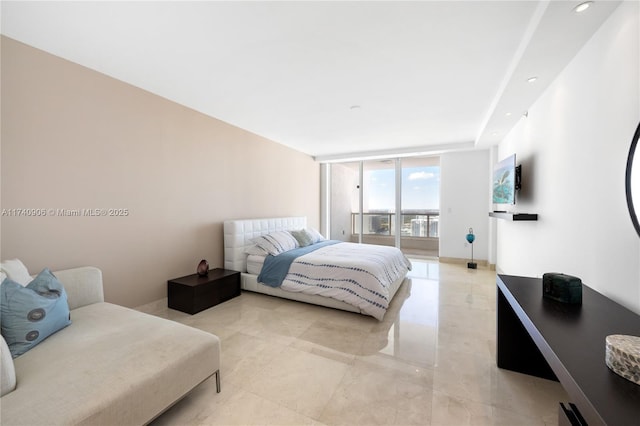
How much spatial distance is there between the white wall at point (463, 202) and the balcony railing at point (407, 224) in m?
0.92

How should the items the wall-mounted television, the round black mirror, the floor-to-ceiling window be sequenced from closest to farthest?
the round black mirror, the wall-mounted television, the floor-to-ceiling window

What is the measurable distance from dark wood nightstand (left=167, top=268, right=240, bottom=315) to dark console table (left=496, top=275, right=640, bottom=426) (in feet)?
10.1

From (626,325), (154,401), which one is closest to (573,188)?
(626,325)

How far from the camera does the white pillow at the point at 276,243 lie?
394cm

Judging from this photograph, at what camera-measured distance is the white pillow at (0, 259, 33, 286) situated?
69.6 inches

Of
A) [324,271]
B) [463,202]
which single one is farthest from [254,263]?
[463,202]

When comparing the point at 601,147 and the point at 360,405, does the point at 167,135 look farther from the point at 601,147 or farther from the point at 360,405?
the point at 601,147

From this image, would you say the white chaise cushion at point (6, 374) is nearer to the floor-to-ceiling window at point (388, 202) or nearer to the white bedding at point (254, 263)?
the white bedding at point (254, 263)

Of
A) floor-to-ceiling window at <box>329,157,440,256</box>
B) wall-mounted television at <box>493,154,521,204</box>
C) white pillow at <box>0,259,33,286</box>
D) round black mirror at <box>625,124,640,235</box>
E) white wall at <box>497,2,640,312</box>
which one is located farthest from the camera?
floor-to-ceiling window at <box>329,157,440,256</box>

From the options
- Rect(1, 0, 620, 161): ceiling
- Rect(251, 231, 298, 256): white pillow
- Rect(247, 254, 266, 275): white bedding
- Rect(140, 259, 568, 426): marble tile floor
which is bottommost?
Rect(140, 259, 568, 426): marble tile floor

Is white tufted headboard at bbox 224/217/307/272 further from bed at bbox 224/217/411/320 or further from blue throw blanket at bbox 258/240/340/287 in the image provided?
blue throw blanket at bbox 258/240/340/287

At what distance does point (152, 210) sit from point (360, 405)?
9.87 feet

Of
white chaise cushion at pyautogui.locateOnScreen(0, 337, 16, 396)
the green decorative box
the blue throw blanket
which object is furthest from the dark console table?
the blue throw blanket

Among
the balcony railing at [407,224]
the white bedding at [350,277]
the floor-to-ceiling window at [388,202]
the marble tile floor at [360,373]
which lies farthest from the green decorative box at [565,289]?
the balcony railing at [407,224]
